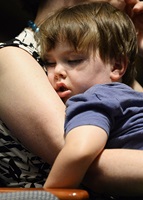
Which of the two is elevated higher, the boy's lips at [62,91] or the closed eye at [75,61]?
the closed eye at [75,61]

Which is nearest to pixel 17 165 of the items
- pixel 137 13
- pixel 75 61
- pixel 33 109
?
pixel 33 109

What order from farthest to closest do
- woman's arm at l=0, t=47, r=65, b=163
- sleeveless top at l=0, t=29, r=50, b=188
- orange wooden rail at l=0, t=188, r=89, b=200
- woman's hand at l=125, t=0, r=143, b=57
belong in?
woman's hand at l=125, t=0, r=143, b=57 → sleeveless top at l=0, t=29, r=50, b=188 → woman's arm at l=0, t=47, r=65, b=163 → orange wooden rail at l=0, t=188, r=89, b=200

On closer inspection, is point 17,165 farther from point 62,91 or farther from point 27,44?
point 27,44

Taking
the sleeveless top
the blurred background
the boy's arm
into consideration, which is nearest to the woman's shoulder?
the sleeveless top

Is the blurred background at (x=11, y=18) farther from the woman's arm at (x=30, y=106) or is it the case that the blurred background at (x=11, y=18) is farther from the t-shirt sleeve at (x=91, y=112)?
the t-shirt sleeve at (x=91, y=112)

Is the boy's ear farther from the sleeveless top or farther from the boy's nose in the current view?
the sleeveless top

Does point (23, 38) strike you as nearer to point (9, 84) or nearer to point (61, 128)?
point (9, 84)

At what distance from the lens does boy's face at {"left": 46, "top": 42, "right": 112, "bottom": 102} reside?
1.34 metres

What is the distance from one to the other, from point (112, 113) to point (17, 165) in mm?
372

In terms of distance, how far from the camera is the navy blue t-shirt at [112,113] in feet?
3.63

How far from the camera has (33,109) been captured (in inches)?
48.1

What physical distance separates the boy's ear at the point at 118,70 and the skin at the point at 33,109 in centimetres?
22

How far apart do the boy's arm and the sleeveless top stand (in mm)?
259

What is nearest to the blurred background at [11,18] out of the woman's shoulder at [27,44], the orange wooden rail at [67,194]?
the woman's shoulder at [27,44]
